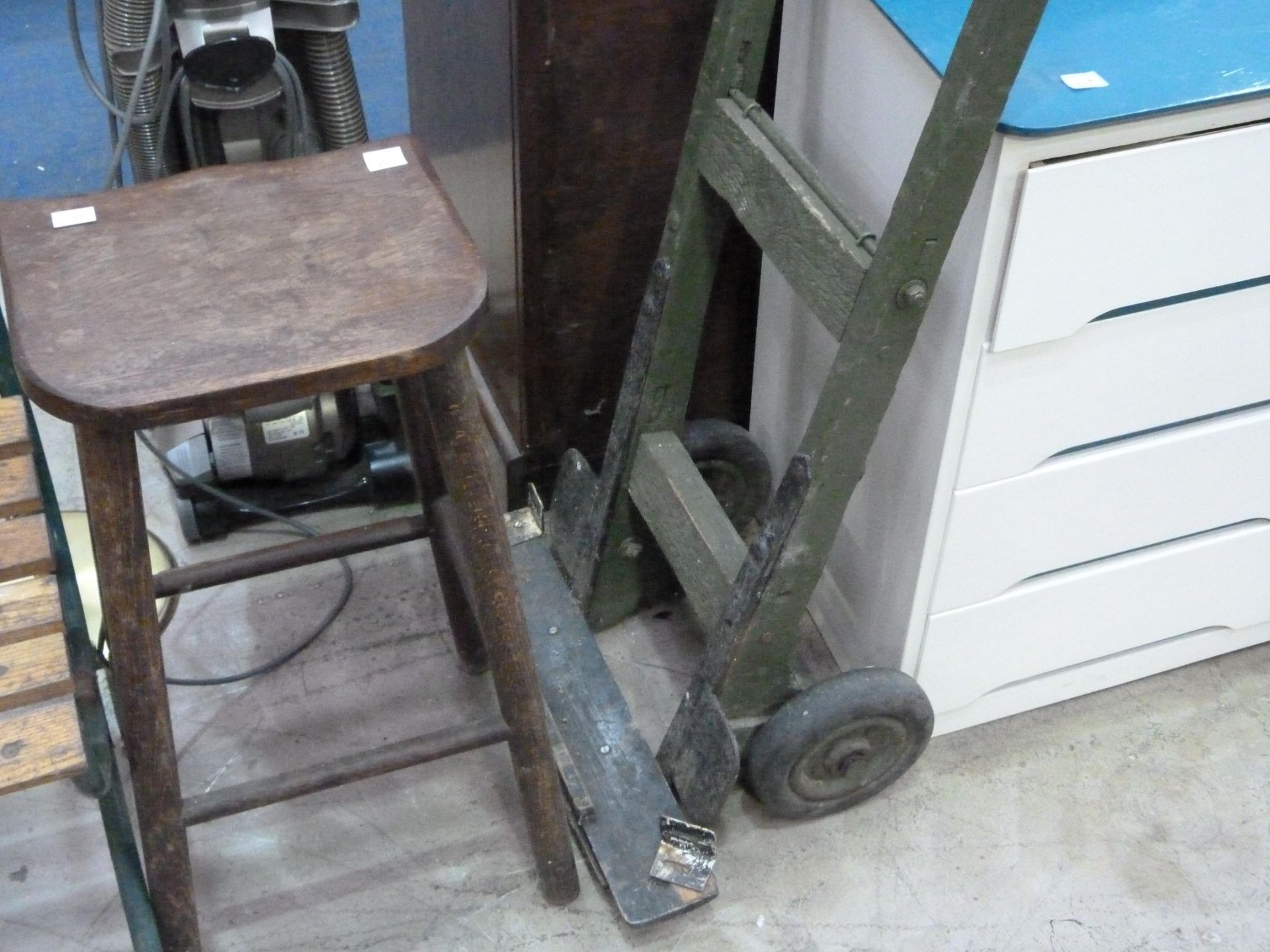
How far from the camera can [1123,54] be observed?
1.07m

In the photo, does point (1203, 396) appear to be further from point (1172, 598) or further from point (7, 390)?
point (7, 390)

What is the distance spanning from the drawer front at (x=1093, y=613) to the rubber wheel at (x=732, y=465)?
35cm

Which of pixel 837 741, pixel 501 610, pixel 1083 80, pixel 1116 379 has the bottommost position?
pixel 837 741

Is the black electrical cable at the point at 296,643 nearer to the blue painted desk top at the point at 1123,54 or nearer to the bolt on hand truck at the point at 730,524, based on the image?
the bolt on hand truck at the point at 730,524

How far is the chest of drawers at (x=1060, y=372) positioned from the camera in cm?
Result: 105

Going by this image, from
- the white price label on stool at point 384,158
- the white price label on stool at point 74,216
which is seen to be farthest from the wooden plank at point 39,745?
the white price label on stool at point 384,158

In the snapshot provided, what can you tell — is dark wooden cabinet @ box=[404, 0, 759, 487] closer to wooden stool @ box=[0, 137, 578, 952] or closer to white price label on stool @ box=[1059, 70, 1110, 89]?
wooden stool @ box=[0, 137, 578, 952]

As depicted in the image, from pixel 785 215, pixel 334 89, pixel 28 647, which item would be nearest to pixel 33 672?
pixel 28 647

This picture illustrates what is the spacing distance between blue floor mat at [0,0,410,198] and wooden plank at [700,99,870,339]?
4.45 feet

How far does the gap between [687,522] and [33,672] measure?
2.22 ft

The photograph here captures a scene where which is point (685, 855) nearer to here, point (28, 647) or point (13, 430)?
point (28, 647)

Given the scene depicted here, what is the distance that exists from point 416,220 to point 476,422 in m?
0.18

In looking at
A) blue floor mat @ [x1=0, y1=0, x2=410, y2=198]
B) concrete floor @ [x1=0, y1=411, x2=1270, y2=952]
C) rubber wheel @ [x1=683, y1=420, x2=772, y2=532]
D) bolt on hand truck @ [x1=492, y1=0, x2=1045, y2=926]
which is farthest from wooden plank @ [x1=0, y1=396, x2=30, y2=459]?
blue floor mat @ [x1=0, y1=0, x2=410, y2=198]

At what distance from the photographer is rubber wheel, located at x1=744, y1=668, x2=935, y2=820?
132cm
